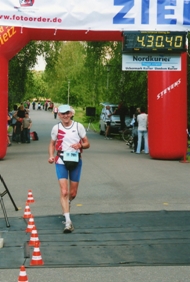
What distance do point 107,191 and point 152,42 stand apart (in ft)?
11.1

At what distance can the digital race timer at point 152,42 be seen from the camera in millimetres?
13539

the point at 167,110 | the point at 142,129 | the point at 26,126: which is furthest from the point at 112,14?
the point at 26,126

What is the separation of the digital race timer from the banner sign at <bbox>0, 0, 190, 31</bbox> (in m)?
1.35

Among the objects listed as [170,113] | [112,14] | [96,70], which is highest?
[96,70]

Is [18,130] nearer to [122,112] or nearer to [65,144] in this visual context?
[122,112]

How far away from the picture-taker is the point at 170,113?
20.7 metres

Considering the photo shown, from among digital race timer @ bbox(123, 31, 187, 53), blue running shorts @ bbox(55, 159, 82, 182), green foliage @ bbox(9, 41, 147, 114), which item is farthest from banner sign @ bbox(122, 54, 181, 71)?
green foliage @ bbox(9, 41, 147, 114)

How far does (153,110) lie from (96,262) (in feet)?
46.4

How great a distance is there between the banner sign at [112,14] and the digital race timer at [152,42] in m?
1.35

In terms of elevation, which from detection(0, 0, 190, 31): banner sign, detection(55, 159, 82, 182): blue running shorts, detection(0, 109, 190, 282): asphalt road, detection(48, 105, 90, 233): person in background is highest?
detection(0, 0, 190, 31): banner sign

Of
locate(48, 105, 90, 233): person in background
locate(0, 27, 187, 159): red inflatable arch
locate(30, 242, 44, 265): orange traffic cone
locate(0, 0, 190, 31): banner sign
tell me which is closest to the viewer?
locate(30, 242, 44, 265): orange traffic cone

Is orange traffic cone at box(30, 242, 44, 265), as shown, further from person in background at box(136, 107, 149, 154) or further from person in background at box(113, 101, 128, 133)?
person in background at box(113, 101, 128, 133)

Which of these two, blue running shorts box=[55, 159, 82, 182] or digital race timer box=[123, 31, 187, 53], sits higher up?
digital race timer box=[123, 31, 187, 53]

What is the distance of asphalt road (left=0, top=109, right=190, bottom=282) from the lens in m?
6.71
